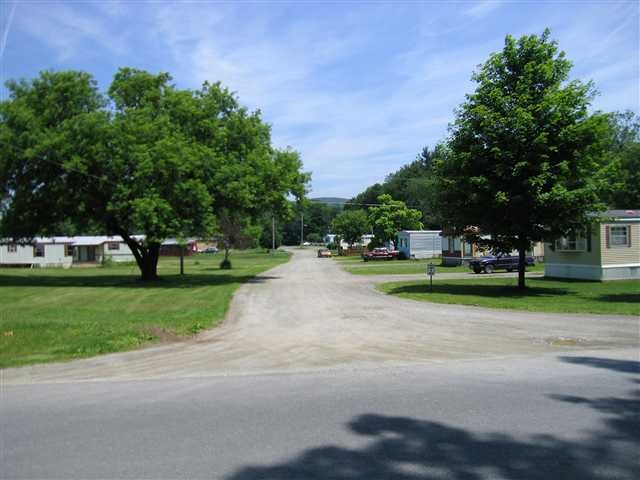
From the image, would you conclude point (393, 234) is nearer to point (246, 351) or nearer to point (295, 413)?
point (246, 351)

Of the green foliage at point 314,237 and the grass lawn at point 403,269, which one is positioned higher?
the green foliage at point 314,237

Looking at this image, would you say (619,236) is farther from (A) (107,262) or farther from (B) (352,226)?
(B) (352,226)

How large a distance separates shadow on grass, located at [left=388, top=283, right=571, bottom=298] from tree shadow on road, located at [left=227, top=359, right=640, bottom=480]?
17044 millimetres

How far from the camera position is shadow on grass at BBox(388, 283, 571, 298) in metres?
22.5

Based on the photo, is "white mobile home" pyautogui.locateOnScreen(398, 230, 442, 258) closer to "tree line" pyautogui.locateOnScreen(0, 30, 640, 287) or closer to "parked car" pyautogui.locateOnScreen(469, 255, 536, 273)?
"parked car" pyautogui.locateOnScreen(469, 255, 536, 273)

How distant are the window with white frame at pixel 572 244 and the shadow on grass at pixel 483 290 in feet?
19.4

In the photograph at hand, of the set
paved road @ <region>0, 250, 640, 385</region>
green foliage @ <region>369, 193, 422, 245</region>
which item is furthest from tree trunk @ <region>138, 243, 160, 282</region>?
green foliage @ <region>369, 193, 422, 245</region>

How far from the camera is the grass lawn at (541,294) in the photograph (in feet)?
57.3

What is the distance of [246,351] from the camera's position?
35.5 feet

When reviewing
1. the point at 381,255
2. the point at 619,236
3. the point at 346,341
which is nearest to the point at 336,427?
the point at 346,341

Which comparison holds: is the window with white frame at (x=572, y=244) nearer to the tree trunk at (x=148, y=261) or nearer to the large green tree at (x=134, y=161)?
the large green tree at (x=134, y=161)

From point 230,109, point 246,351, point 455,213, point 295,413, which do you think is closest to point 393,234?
point 230,109

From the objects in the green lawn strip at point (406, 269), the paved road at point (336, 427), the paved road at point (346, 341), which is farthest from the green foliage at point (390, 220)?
the paved road at point (336, 427)

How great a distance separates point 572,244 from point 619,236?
2628 millimetres
